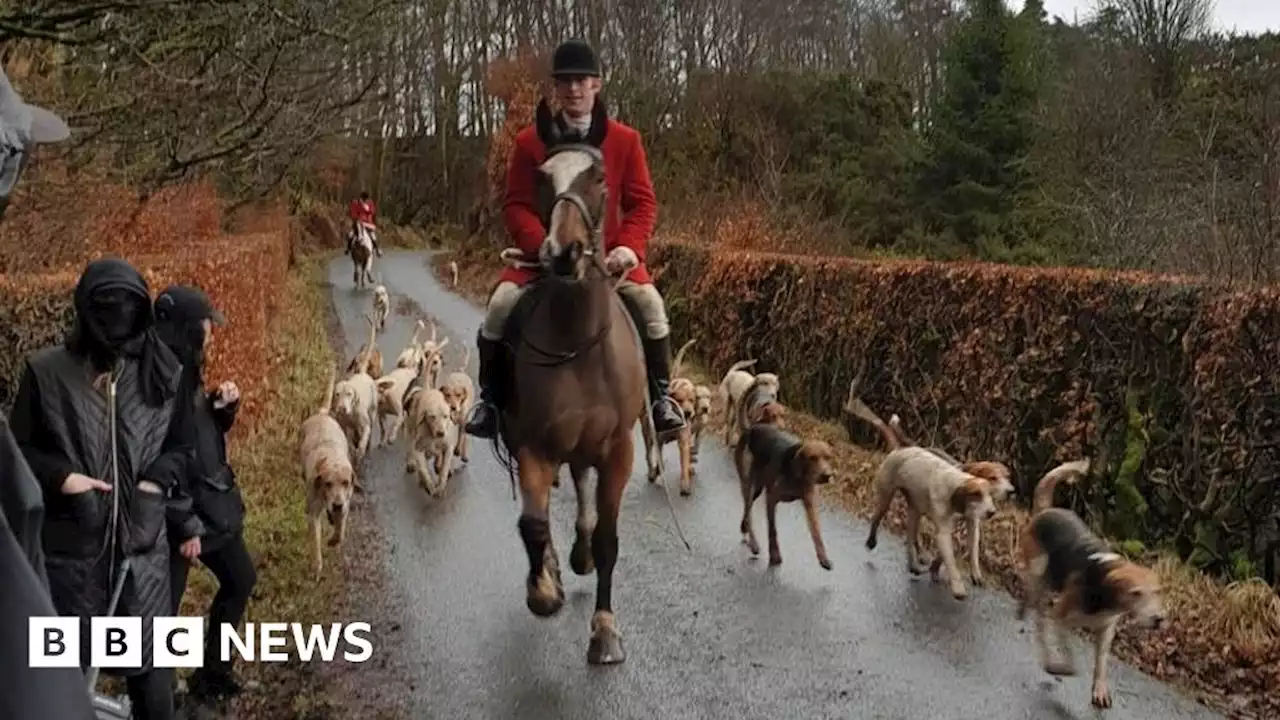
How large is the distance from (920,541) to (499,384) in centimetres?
380

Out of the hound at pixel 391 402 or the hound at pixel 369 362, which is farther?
the hound at pixel 369 362

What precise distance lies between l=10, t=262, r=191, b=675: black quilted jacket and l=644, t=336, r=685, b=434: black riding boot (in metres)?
3.20

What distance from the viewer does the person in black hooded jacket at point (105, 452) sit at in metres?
4.29

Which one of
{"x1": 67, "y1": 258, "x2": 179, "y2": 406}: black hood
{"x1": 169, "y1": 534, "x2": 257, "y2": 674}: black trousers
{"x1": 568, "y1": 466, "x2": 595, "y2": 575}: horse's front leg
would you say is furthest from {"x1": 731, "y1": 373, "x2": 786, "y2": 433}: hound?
{"x1": 67, "y1": 258, "x2": 179, "y2": 406}: black hood

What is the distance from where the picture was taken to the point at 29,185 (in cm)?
1167

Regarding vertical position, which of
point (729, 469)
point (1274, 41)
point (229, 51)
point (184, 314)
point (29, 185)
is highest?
point (1274, 41)

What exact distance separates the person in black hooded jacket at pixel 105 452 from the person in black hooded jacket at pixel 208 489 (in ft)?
→ 1.11

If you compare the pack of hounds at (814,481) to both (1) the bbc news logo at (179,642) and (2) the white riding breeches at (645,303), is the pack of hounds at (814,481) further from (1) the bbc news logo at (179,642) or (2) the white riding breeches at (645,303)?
(2) the white riding breeches at (645,303)

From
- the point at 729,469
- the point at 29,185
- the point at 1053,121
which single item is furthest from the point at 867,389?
the point at 1053,121

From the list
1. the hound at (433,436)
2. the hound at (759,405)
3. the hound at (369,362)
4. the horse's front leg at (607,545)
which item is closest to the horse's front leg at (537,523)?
the horse's front leg at (607,545)

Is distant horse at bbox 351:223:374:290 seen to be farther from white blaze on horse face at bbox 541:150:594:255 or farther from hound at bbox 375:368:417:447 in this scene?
white blaze on horse face at bbox 541:150:594:255

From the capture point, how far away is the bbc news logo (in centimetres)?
164

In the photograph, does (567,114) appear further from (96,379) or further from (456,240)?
(456,240)

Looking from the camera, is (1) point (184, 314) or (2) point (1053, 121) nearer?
(1) point (184, 314)
